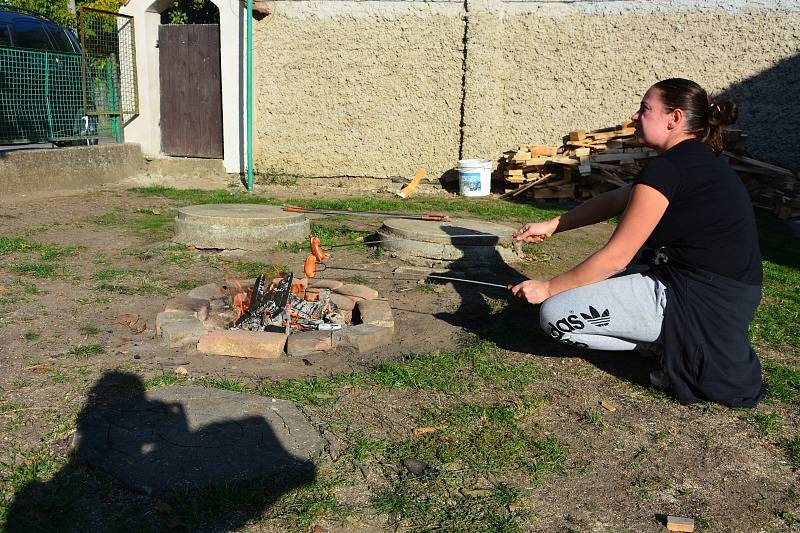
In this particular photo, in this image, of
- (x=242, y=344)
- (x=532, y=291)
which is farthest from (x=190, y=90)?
(x=532, y=291)

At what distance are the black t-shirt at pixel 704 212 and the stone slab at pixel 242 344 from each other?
76.2 inches

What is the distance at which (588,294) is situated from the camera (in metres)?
3.26

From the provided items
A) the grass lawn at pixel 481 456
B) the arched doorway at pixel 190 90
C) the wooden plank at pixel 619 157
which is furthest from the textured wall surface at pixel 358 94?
the grass lawn at pixel 481 456

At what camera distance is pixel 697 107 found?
3217mm

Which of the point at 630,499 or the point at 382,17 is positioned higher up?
the point at 382,17

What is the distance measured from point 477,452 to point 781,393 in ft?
5.43

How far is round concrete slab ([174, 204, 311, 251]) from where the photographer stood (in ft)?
19.4

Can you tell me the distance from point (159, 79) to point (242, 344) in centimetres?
913

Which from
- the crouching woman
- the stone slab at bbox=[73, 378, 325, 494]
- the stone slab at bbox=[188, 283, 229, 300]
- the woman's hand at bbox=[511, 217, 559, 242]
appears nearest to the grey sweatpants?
the crouching woman

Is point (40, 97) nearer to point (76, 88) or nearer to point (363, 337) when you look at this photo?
point (76, 88)

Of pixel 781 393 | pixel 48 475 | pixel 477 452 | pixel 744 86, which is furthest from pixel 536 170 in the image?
pixel 48 475

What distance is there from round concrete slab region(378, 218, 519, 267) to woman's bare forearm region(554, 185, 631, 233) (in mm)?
1720

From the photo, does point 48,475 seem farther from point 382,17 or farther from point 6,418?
point 382,17

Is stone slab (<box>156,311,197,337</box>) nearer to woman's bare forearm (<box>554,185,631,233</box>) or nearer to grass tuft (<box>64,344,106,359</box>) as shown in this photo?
grass tuft (<box>64,344,106,359</box>)
